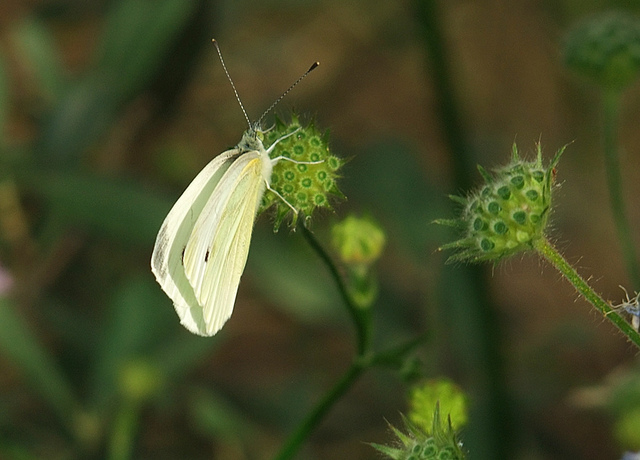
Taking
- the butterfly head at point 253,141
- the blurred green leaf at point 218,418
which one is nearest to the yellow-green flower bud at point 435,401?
the butterfly head at point 253,141

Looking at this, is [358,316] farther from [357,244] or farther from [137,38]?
[137,38]

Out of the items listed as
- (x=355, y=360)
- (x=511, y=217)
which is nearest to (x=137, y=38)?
(x=355, y=360)

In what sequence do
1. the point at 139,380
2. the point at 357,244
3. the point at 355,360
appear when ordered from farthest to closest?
the point at 139,380, the point at 357,244, the point at 355,360

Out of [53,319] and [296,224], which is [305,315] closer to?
[53,319]

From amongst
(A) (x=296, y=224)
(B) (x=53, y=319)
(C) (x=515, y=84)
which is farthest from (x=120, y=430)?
(C) (x=515, y=84)

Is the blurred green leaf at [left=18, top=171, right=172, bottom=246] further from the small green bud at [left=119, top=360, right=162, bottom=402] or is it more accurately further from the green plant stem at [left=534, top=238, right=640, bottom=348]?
the green plant stem at [left=534, top=238, right=640, bottom=348]
